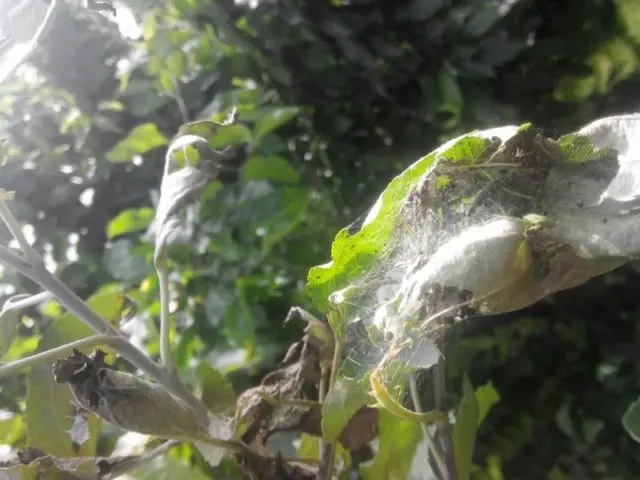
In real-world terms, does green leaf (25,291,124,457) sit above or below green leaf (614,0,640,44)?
above

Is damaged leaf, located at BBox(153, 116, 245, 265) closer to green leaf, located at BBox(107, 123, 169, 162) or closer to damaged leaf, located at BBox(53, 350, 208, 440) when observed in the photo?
damaged leaf, located at BBox(53, 350, 208, 440)

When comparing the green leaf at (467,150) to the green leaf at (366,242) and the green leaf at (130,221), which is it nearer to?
the green leaf at (366,242)

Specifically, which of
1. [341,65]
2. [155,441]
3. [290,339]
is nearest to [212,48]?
[341,65]

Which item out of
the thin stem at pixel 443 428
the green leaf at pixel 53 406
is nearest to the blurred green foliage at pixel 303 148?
the green leaf at pixel 53 406

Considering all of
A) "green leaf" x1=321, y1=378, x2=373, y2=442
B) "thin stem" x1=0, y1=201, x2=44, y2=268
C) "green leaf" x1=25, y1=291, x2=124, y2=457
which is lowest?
"green leaf" x1=321, y1=378, x2=373, y2=442

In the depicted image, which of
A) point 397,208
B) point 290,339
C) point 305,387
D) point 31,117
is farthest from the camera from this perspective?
point 31,117

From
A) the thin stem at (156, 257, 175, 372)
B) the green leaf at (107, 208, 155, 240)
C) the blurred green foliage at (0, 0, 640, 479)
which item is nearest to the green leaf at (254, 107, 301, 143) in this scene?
the blurred green foliage at (0, 0, 640, 479)

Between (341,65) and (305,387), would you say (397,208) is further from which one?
(341,65)

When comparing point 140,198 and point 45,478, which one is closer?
point 45,478
